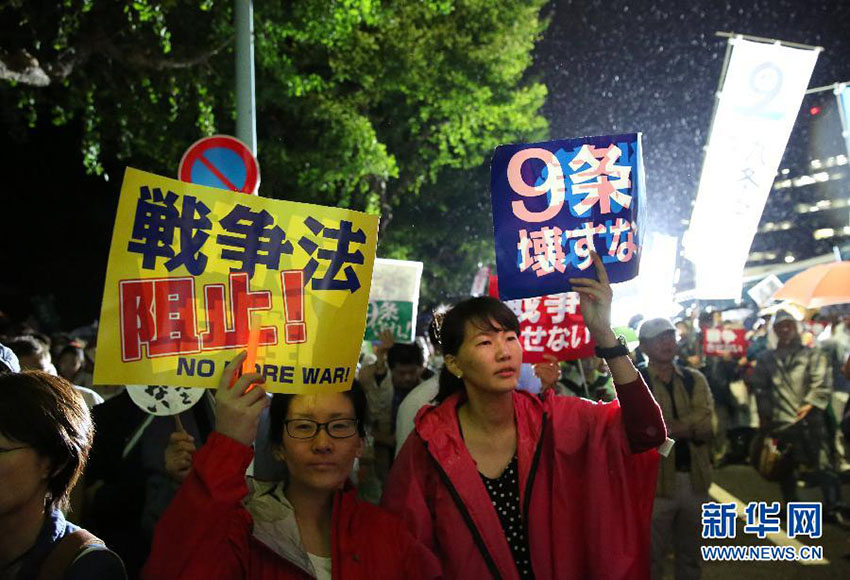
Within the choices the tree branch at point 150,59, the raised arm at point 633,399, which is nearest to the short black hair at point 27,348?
the raised arm at point 633,399

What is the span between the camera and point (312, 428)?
266cm

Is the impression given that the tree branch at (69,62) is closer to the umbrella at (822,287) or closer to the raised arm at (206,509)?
the raised arm at (206,509)

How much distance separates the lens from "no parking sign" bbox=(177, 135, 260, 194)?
21.7 feet

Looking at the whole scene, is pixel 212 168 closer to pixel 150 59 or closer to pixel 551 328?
pixel 551 328

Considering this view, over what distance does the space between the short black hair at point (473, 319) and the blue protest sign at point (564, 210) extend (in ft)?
0.37

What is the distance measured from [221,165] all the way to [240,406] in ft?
15.8

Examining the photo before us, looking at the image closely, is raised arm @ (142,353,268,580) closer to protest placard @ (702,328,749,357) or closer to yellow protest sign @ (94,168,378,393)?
yellow protest sign @ (94,168,378,393)

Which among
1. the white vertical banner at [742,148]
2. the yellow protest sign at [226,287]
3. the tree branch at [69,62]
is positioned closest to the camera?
the yellow protest sign at [226,287]

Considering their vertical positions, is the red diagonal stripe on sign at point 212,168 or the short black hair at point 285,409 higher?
the red diagonal stripe on sign at point 212,168

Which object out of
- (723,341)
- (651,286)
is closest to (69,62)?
(651,286)

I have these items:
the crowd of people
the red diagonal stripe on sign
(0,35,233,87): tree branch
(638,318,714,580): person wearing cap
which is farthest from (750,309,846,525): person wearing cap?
(0,35,233,87): tree branch

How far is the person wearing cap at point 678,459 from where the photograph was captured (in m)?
5.66

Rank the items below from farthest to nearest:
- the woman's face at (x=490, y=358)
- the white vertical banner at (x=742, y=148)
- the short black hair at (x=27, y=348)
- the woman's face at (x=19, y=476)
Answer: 1. the white vertical banner at (x=742, y=148)
2. the short black hair at (x=27, y=348)
3. the woman's face at (x=490, y=358)
4. the woman's face at (x=19, y=476)

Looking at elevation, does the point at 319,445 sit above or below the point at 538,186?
below
